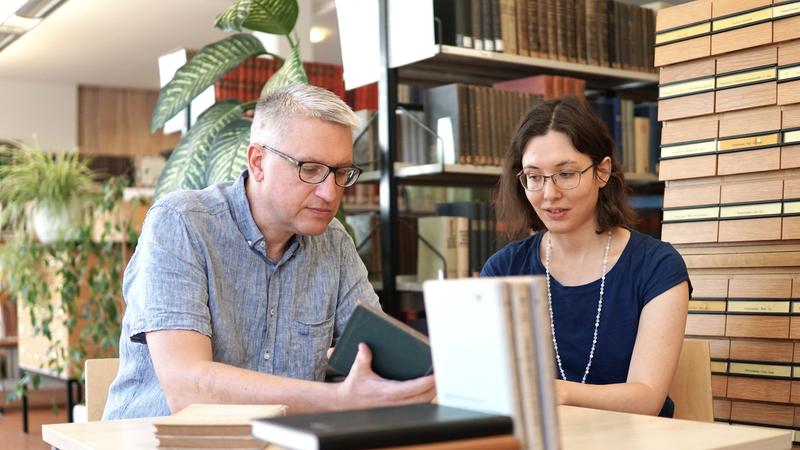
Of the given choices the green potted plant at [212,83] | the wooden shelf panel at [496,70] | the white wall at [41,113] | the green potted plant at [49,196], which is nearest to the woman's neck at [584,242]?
the green potted plant at [212,83]

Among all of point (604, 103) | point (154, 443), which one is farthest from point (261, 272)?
point (604, 103)

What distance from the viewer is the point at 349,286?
210 centimetres

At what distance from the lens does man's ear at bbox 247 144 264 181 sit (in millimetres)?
1954

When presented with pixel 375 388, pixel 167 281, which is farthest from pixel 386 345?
pixel 167 281

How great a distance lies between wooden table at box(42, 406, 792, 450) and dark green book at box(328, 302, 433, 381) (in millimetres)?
229

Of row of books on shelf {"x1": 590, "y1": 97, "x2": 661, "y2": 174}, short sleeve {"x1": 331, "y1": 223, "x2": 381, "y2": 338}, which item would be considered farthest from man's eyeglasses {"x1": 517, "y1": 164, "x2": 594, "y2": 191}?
row of books on shelf {"x1": 590, "y1": 97, "x2": 661, "y2": 174}

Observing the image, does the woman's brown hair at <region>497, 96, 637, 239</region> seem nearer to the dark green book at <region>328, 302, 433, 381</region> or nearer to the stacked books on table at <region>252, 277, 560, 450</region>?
the dark green book at <region>328, 302, 433, 381</region>

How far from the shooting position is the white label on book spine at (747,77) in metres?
2.33

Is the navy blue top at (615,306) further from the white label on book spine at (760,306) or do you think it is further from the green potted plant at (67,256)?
the green potted plant at (67,256)

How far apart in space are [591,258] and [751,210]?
47cm

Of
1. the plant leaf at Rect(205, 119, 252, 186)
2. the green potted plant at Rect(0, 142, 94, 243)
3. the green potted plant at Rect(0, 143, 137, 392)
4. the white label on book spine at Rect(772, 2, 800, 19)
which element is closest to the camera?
the white label on book spine at Rect(772, 2, 800, 19)

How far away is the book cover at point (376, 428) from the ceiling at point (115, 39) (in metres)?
6.44

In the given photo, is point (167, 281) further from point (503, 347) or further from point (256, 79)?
point (256, 79)

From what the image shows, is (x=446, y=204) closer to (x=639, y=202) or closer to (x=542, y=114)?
(x=639, y=202)
